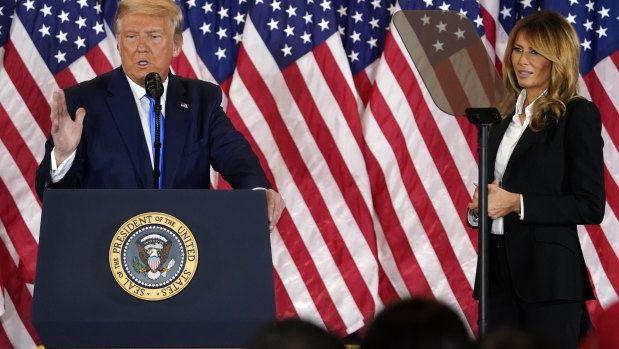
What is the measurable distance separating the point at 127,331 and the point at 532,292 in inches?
49.4

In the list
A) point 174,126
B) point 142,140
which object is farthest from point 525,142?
point 142,140

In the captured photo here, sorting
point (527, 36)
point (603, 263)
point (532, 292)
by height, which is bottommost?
point (603, 263)

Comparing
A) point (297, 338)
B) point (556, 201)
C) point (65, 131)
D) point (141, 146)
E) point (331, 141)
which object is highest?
point (297, 338)

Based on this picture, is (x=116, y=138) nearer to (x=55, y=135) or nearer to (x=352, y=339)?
(x=55, y=135)

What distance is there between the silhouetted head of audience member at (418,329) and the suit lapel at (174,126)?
189cm

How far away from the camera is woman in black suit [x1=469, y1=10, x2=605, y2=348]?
2.44 m

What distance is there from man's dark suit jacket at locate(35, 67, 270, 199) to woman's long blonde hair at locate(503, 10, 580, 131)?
896 mm

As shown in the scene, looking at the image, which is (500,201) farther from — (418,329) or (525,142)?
(418,329)

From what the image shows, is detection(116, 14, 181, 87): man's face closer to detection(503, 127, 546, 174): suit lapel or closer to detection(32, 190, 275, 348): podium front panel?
detection(32, 190, 275, 348): podium front panel

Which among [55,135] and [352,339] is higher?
[55,135]

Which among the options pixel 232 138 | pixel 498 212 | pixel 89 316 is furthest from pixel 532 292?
pixel 89 316

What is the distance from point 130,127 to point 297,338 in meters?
2.02

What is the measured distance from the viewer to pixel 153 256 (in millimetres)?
1894

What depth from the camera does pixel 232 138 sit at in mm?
2715
